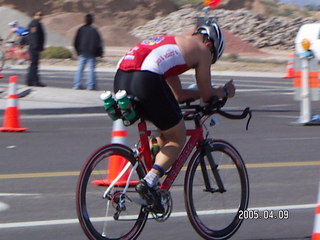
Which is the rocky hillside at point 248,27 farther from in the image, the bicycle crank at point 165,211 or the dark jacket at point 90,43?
the bicycle crank at point 165,211

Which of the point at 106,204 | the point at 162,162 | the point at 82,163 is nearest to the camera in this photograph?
the point at 162,162

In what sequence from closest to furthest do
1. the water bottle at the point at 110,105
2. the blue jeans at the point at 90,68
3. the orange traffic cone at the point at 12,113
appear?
the water bottle at the point at 110,105 < the orange traffic cone at the point at 12,113 < the blue jeans at the point at 90,68

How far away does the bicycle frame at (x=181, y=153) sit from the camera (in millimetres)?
6643

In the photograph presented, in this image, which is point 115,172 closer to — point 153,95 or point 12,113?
point 153,95

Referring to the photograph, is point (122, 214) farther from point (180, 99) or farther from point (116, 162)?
point (180, 99)

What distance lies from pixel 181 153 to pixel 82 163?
4.67m

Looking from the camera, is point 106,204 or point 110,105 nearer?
point 110,105

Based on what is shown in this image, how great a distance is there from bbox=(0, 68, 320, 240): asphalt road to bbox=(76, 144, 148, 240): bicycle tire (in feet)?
1.82

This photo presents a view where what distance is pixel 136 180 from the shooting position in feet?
21.6

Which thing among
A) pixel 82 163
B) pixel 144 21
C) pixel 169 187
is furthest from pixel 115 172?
pixel 144 21

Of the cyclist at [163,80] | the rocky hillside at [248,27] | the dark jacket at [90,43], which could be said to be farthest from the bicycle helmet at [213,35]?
the rocky hillside at [248,27]

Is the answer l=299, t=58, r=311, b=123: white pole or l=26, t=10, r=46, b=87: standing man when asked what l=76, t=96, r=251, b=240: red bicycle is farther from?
l=26, t=10, r=46, b=87: standing man

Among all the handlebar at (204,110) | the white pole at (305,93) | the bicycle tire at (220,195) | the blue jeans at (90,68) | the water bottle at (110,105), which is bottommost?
the blue jeans at (90,68)

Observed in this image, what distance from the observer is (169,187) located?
6.72 metres
